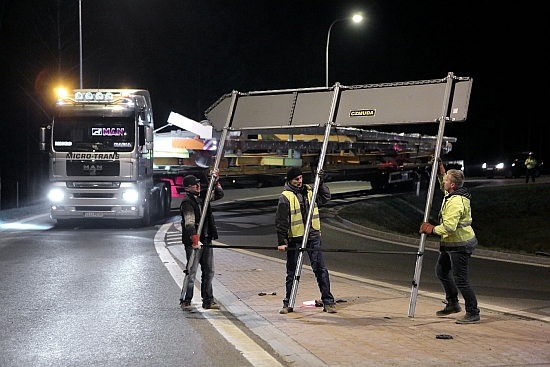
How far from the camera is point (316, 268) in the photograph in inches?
356

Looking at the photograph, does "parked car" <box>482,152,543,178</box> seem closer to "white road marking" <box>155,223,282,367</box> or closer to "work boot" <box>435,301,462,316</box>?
"white road marking" <box>155,223,282,367</box>

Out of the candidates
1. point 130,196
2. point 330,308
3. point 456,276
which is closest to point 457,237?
point 456,276

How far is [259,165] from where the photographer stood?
2903cm

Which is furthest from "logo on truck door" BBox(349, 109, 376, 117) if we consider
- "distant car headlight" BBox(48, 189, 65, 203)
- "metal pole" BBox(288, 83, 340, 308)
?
"distant car headlight" BBox(48, 189, 65, 203)

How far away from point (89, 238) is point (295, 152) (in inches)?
487

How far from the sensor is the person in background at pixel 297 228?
8984mm

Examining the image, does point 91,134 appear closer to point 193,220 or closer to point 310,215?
point 193,220

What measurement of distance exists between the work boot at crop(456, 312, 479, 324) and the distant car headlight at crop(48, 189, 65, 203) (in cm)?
1393

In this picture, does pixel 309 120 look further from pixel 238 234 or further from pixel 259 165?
pixel 259 165

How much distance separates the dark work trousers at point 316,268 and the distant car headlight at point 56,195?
12.0 m

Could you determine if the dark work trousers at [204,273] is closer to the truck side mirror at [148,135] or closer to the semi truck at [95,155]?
the semi truck at [95,155]

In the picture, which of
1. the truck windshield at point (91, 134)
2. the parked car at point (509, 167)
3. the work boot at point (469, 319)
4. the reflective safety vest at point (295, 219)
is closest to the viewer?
the work boot at point (469, 319)

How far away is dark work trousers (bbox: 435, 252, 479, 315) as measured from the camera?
8.32 meters

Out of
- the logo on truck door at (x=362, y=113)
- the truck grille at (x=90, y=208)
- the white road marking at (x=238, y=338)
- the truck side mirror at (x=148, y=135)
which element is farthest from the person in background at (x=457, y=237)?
the truck grille at (x=90, y=208)
